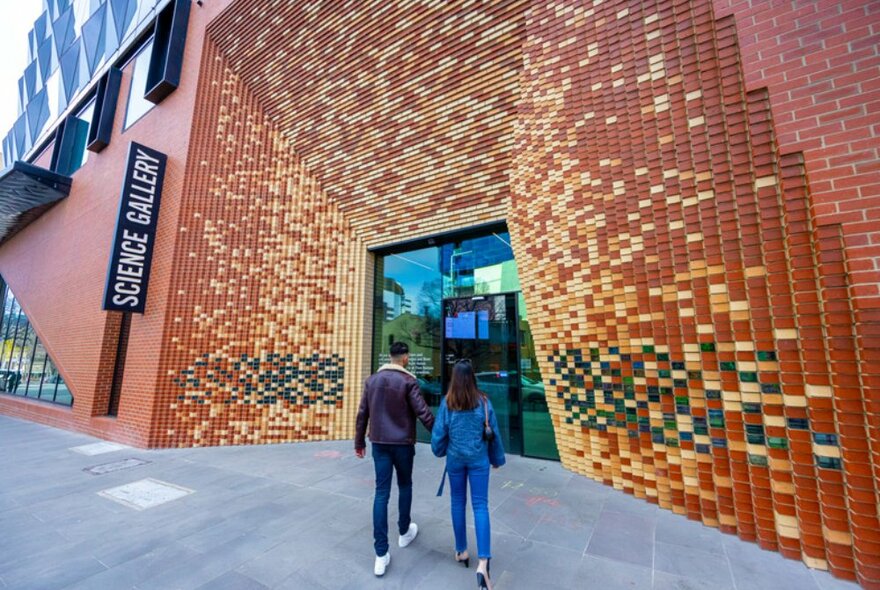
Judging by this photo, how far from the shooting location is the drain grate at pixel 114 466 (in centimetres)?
577

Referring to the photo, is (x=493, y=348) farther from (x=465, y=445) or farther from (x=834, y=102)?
(x=834, y=102)

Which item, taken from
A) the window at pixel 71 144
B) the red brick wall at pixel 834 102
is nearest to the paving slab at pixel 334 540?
the red brick wall at pixel 834 102

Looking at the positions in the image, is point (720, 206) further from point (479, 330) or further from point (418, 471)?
point (418, 471)

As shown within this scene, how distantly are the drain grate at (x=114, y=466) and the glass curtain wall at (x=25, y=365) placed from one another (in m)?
5.64

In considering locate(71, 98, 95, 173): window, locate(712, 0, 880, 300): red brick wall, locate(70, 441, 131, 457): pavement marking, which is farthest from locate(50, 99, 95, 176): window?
locate(712, 0, 880, 300): red brick wall

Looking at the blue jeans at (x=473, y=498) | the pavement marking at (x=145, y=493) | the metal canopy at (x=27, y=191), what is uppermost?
the metal canopy at (x=27, y=191)

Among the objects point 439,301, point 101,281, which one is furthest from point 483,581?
point 101,281

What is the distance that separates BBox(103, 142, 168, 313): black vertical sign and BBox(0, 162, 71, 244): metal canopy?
6.62 meters

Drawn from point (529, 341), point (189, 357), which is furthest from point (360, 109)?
point (189, 357)

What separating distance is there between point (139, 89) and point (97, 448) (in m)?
9.71

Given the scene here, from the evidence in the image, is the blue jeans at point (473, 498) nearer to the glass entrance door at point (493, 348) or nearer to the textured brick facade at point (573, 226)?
the textured brick facade at point (573, 226)

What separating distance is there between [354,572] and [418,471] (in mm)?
2732

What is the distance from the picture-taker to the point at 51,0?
55.9ft

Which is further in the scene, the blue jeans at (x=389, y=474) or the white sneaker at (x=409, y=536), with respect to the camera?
the white sneaker at (x=409, y=536)
